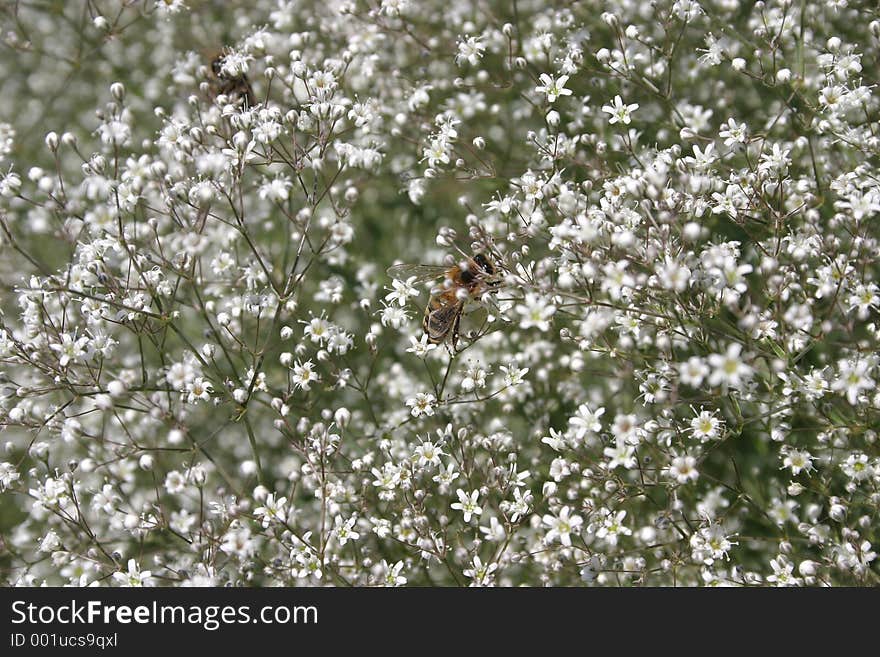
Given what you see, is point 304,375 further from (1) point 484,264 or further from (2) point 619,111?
(2) point 619,111

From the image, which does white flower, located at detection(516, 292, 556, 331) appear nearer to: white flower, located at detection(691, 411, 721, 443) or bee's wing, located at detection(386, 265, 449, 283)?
bee's wing, located at detection(386, 265, 449, 283)

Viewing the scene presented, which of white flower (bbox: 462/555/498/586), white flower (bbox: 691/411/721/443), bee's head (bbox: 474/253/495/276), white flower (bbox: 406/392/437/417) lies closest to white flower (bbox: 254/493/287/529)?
white flower (bbox: 406/392/437/417)

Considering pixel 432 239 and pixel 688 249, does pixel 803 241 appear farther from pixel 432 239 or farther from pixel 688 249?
pixel 432 239

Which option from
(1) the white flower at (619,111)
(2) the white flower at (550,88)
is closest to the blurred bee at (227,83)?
(2) the white flower at (550,88)

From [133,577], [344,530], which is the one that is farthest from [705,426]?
[133,577]

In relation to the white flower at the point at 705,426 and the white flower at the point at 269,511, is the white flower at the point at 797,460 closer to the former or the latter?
the white flower at the point at 705,426

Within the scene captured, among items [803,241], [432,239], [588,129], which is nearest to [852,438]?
[803,241]

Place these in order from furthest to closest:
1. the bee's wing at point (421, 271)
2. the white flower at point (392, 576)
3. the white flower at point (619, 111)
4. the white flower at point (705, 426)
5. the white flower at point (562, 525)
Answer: the white flower at point (619, 111) < the bee's wing at point (421, 271) < the white flower at point (392, 576) < the white flower at point (562, 525) < the white flower at point (705, 426)
